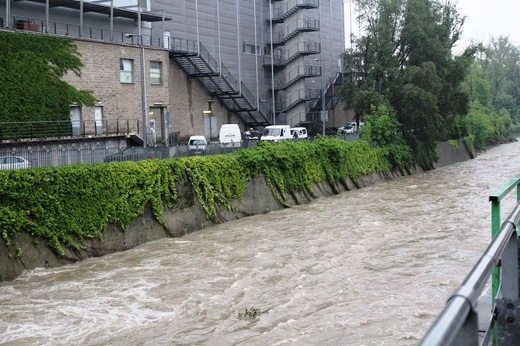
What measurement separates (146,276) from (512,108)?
11362cm

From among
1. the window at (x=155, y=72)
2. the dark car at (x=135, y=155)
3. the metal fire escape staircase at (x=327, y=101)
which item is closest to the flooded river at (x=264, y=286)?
the dark car at (x=135, y=155)

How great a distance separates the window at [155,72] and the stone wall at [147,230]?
1557cm

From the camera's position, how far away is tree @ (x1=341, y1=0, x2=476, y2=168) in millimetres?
55625

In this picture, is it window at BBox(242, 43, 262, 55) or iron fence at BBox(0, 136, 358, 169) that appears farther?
window at BBox(242, 43, 262, 55)

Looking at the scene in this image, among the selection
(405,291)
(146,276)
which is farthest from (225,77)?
(405,291)

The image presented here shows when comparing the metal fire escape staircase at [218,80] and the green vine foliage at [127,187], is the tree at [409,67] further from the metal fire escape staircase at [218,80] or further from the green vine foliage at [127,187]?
the green vine foliage at [127,187]

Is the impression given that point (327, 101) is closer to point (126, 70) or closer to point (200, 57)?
point (200, 57)

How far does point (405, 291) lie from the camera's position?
1605 centimetres

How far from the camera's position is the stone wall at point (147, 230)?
20.9 metres

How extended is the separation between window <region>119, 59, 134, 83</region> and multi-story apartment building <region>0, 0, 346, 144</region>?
0.07m

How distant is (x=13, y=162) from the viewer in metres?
23.6

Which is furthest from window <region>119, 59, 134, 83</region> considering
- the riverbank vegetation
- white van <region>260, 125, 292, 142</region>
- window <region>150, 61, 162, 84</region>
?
the riverbank vegetation

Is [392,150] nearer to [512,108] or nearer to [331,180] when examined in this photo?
[331,180]

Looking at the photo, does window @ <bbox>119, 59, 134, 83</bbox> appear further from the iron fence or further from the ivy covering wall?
the iron fence
